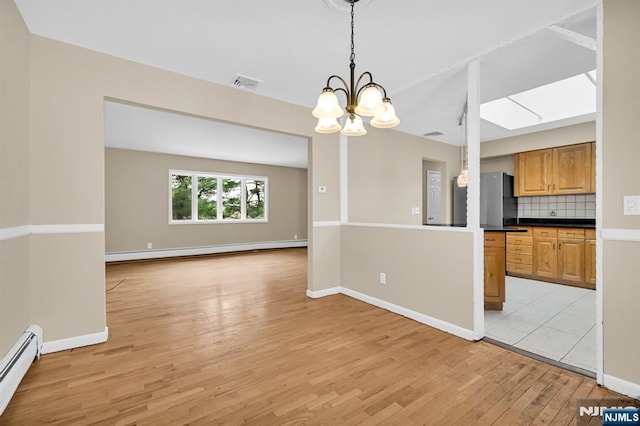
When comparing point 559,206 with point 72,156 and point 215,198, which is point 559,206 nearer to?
point 72,156

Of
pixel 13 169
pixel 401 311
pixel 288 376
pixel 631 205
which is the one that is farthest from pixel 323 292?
pixel 13 169

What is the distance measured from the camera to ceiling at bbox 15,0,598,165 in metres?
1.99

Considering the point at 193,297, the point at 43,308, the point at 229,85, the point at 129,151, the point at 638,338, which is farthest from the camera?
the point at 129,151

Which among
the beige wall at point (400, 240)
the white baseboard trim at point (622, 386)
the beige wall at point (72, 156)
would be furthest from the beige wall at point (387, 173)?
the white baseboard trim at point (622, 386)

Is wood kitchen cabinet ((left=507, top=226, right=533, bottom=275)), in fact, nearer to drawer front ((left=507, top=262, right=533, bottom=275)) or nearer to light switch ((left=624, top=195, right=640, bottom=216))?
drawer front ((left=507, top=262, right=533, bottom=275))

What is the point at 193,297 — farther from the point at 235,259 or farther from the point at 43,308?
the point at 235,259

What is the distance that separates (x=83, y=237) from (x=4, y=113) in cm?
106

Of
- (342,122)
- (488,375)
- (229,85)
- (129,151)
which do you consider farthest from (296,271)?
(129,151)

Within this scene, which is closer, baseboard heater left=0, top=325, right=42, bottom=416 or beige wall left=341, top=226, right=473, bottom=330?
baseboard heater left=0, top=325, right=42, bottom=416

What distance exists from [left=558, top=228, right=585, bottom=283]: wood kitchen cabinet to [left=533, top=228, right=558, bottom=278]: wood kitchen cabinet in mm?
64

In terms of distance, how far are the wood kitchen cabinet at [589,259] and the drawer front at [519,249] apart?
0.71 m

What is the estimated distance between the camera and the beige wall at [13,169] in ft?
5.74

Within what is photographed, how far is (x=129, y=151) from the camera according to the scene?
6.59 m

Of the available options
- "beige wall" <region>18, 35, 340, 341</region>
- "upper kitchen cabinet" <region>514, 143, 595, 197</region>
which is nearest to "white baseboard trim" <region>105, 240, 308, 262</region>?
"beige wall" <region>18, 35, 340, 341</region>
